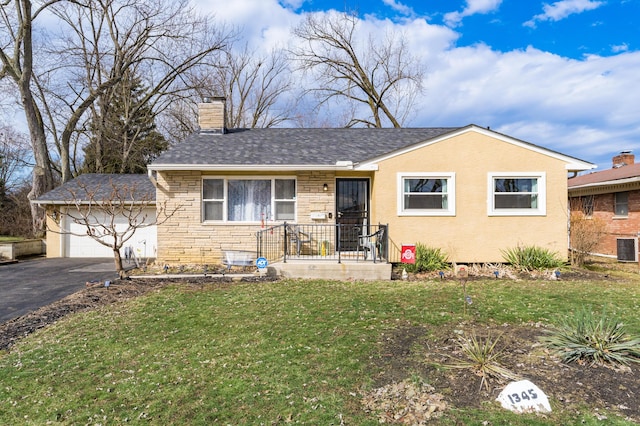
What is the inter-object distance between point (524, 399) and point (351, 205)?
26.7 ft

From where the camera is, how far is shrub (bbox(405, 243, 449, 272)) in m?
9.45

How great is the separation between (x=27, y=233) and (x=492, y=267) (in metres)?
23.2

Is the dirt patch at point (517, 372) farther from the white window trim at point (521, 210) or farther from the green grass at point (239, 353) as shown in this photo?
the white window trim at point (521, 210)

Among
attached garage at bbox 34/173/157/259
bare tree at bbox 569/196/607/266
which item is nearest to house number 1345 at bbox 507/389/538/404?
bare tree at bbox 569/196/607/266

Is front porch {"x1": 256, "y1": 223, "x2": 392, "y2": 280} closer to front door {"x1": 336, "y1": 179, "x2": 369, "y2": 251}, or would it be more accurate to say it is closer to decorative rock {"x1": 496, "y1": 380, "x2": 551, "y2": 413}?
front door {"x1": 336, "y1": 179, "x2": 369, "y2": 251}

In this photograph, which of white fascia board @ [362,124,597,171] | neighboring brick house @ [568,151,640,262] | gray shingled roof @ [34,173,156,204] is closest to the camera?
white fascia board @ [362,124,597,171]

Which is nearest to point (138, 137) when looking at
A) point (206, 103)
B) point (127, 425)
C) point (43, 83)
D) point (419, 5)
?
point (43, 83)

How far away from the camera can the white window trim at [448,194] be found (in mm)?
9859

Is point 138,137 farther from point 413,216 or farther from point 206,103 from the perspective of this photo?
point 413,216

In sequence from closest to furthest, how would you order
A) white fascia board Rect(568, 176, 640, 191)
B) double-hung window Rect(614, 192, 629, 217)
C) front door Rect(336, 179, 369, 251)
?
front door Rect(336, 179, 369, 251) → white fascia board Rect(568, 176, 640, 191) → double-hung window Rect(614, 192, 629, 217)

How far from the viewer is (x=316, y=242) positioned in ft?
34.3

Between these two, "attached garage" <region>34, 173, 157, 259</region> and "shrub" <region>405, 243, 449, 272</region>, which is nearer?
"shrub" <region>405, 243, 449, 272</region>

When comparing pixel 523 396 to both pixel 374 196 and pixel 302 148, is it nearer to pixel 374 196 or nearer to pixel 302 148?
pixel 374 196

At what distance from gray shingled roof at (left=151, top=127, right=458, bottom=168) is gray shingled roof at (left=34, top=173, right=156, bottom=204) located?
306 cm
